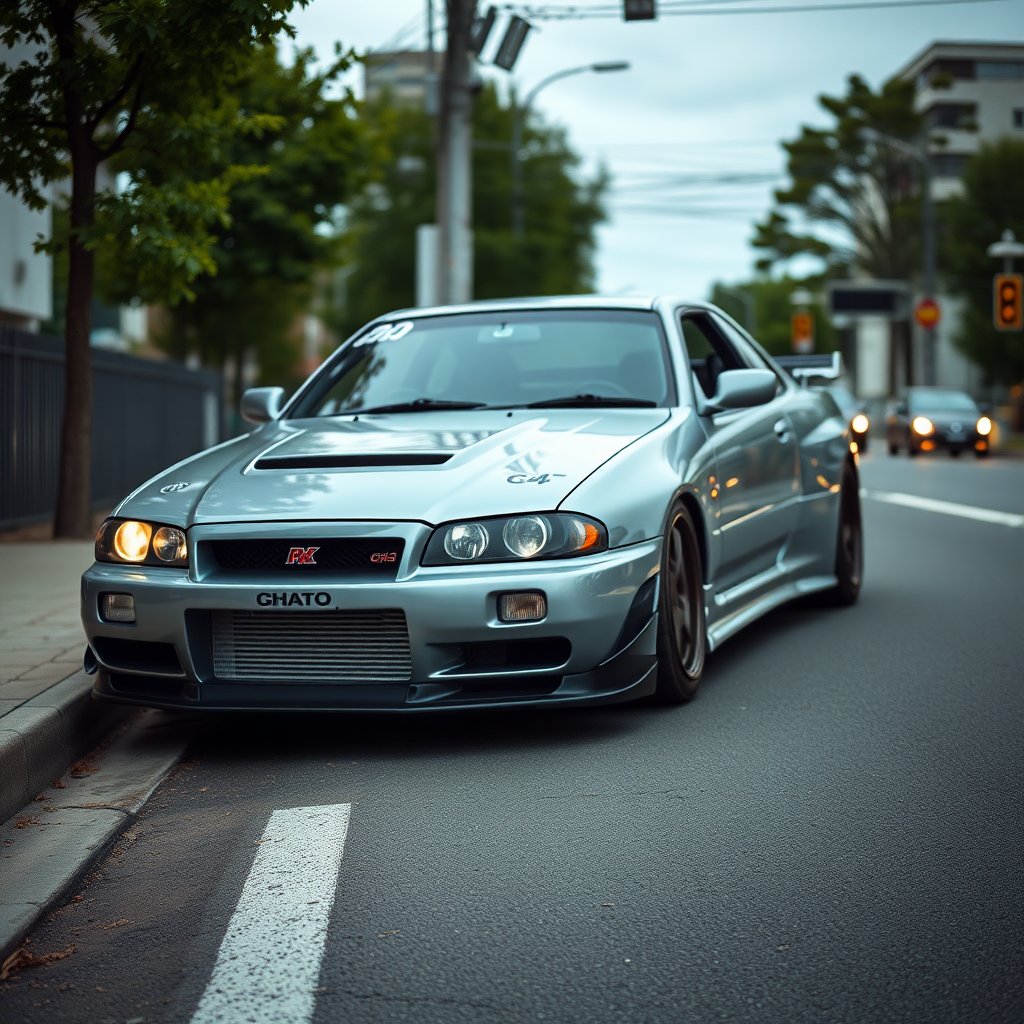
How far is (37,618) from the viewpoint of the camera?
7531 millimetres

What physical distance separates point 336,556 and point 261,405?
1945mm

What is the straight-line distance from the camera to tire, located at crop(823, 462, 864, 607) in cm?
831

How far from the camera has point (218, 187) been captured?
11148 mm

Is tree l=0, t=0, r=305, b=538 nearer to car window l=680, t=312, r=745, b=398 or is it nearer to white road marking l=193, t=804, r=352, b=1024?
car window l=680, t=312, r=745, b=398

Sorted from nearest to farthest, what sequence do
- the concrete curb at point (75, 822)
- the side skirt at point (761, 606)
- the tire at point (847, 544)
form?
the concrete curb at point (75, 822)
the side skirt at point (761, 606)
the tire at point (847, 544)

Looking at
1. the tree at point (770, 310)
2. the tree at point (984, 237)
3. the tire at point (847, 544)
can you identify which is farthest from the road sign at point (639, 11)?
the tree at point (770, 310)

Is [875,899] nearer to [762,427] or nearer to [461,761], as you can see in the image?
[461,761]

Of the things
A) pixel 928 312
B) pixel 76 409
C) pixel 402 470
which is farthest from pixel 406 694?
pixel 928 312

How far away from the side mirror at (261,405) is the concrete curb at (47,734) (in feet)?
4.62

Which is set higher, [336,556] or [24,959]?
[336,556]

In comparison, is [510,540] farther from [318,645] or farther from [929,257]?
[929,257]

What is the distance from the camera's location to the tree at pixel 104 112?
8.07 metres

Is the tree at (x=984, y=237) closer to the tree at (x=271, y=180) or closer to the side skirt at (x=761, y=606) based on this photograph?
the tree at (x=271, y=180)

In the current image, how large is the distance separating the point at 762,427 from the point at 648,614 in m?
2.09
